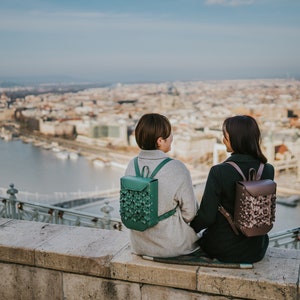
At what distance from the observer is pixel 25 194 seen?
1029 inches

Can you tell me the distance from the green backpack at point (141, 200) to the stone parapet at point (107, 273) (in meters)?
0.15

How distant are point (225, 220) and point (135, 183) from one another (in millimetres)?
291

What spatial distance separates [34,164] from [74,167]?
10.3ft

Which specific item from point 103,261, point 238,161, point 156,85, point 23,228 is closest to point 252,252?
point 238,161

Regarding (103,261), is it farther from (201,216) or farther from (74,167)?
(74,167)

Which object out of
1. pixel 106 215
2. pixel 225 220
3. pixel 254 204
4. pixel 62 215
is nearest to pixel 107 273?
pixel 225 220

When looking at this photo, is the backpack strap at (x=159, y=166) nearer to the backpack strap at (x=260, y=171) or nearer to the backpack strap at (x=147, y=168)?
the backpack strap at (x=147, y=168)

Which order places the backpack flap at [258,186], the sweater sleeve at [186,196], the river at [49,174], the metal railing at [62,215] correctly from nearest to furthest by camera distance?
the backpack flap at [258,186] < the sweater sleeve at [186,196] < the metal railing at [62,215] < the river at [49,174]

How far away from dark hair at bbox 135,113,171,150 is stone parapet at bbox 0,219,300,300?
38 cm

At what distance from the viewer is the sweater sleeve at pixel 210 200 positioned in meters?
1.20

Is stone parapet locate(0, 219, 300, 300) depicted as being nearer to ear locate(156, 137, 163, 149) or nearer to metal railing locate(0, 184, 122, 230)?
ear locate(156, 137, 163, 149)

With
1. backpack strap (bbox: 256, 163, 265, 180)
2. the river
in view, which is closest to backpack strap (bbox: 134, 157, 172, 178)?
backpack strap (bbox: 256, 163, 265, 180)

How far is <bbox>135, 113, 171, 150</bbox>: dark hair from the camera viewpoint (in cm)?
123

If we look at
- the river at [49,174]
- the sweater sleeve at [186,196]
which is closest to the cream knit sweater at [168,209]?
the sweater sleeve at [186,196]
